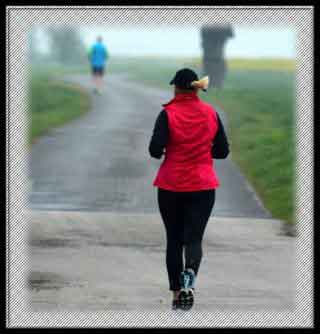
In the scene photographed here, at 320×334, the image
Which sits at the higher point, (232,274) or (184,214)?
(184,214)

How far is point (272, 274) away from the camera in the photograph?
10.2 m

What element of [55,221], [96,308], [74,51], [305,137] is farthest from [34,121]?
[74,51]

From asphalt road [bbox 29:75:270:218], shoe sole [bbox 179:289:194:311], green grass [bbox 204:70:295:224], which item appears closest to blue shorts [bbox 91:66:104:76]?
asphalt road [bbox 29:75:270:218]

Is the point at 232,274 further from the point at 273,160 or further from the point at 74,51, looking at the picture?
the point at 74,51

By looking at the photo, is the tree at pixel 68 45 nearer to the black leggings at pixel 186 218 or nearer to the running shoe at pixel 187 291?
the black leggings at pixel 186 218

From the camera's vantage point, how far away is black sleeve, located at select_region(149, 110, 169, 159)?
8.41 metres

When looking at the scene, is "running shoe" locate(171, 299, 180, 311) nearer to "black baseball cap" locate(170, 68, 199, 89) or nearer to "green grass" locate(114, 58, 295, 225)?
"black baseball cap" locate(170, 68, 199, 89)

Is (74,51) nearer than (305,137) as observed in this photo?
No

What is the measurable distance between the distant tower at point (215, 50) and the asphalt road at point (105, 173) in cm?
782

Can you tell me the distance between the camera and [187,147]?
27.8ft

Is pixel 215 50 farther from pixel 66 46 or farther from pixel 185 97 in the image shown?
pixel 66 46

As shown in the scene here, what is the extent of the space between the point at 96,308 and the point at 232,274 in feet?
6.05

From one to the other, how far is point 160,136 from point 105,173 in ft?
28.1

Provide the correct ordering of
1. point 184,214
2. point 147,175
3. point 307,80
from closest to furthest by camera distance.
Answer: point 184,214 < point 307,80 < point 147,175
